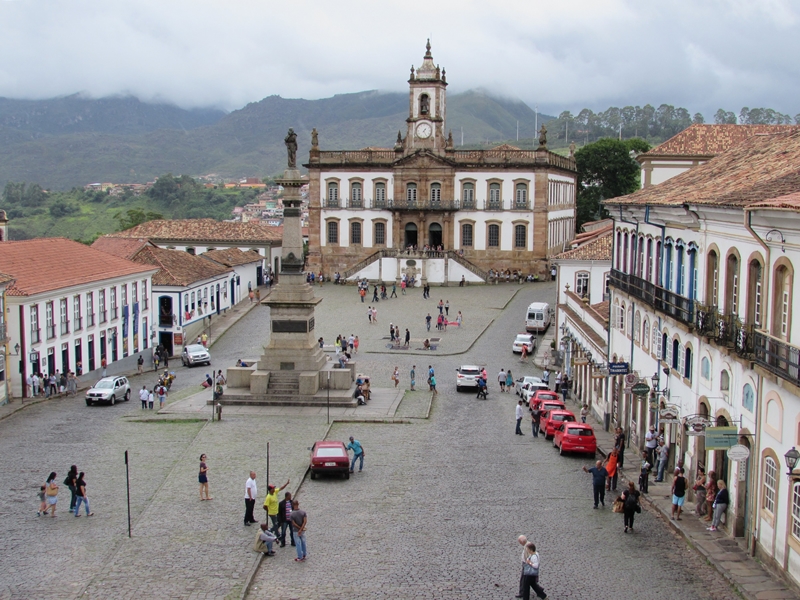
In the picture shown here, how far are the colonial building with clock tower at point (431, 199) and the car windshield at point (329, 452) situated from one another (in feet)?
165

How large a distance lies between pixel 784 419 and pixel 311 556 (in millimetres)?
8610

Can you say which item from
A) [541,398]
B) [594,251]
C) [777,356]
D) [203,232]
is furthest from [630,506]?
[203,232]

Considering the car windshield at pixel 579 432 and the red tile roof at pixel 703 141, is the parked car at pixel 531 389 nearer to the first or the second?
the car windshield at pixel 579 432

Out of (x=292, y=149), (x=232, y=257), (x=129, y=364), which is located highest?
(x=292, y=149)

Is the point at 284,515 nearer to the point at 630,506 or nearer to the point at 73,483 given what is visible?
the point at 73,483

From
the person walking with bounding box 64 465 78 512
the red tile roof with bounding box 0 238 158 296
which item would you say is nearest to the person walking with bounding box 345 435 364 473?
the person walking with bounding box 64 465 78 512

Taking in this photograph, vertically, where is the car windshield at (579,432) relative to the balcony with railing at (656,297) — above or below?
below

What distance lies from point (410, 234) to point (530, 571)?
64033 mm

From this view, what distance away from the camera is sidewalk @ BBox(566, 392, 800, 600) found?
641 inches

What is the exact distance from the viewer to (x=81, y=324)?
42156mm

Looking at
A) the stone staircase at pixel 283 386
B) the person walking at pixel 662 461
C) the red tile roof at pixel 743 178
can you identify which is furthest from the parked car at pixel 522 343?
the person walking at pixel 662 461

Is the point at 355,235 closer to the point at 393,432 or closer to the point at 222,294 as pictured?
the point at 222,294

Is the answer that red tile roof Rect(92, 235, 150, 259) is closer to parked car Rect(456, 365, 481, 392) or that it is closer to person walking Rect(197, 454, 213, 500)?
parked car Rect(456, 365, 481, 392)

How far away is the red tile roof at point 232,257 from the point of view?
65.5 meters
